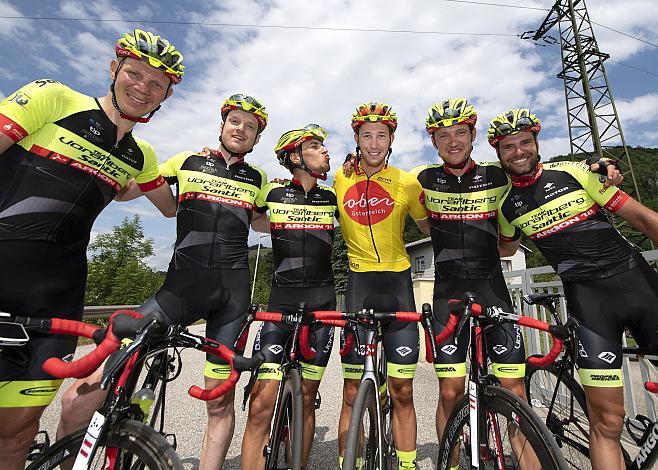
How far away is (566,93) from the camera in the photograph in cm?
2567

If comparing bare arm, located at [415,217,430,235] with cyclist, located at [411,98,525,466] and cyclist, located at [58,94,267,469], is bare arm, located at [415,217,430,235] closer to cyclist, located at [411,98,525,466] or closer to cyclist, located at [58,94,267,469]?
cyclist, located at [411,98,525,466]

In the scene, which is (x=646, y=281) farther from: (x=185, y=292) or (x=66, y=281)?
(x=66, y=281)

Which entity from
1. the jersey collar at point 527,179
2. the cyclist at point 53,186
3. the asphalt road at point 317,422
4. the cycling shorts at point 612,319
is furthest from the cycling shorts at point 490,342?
the cyclist at point 53,186

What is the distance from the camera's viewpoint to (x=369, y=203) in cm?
365

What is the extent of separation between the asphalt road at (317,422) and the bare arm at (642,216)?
312 centimetres

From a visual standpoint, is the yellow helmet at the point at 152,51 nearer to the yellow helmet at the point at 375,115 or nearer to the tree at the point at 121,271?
the yellow helmet at the point at 375,115

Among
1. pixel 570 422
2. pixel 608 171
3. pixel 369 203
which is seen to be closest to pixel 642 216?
pixel 608 171

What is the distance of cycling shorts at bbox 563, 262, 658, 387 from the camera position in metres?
2.90

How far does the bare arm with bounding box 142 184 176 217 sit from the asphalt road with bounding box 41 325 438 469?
2737mm

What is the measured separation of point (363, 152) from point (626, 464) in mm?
3612

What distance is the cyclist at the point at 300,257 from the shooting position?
10.5 feet

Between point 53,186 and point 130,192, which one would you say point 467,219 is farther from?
point 53,186

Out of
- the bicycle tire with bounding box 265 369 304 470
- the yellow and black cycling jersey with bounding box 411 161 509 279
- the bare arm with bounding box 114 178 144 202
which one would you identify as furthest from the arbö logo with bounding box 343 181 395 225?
the bare arm with bounding box 114 178 144 202

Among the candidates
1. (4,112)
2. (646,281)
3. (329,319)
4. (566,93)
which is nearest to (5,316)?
(4,112)
